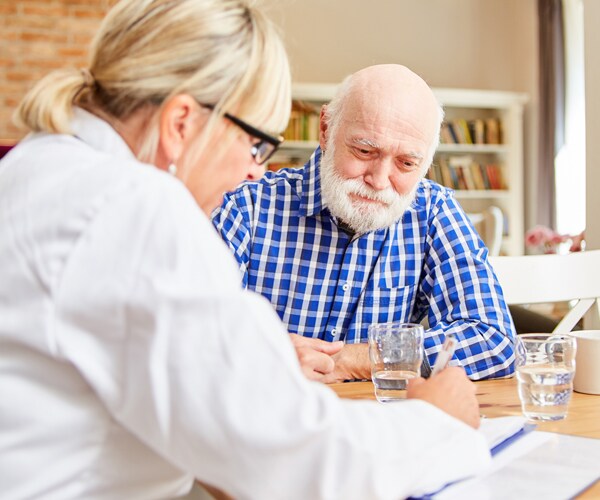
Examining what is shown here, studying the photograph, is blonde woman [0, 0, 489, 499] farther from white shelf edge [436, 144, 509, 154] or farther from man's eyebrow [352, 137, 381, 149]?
white shelf edge [436, 144, 509, 154]

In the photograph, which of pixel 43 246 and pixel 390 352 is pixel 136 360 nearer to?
pixel 43 246

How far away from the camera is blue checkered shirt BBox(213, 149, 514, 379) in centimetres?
182

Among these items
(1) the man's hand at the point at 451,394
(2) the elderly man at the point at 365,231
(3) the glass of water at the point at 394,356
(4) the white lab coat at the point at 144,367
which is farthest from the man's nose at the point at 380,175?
(4) the white lab coat at the point at 144,367

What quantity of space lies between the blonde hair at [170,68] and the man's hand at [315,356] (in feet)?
2.06

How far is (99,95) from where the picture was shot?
879 mm

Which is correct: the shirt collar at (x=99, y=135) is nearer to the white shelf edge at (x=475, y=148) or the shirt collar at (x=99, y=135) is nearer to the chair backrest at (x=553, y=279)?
the chair backrest at (x=553, y=279)

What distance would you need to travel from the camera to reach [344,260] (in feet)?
6.10

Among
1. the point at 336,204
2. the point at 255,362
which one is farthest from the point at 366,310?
the point at 255,362

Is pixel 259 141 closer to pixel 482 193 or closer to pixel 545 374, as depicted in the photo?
pixel 545 374

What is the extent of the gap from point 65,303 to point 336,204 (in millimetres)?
1174

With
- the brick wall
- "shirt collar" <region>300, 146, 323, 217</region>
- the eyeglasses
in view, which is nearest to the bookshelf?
the brick wall

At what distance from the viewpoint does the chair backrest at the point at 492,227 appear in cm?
545

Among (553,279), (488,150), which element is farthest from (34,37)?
(553,279)

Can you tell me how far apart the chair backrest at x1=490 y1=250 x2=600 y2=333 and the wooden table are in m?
0.36
